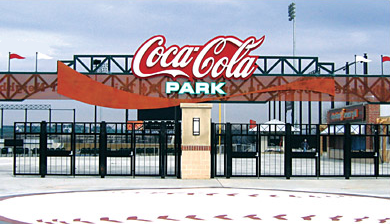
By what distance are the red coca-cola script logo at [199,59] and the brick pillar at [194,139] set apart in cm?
662

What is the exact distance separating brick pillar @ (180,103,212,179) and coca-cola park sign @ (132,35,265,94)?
6.52 m

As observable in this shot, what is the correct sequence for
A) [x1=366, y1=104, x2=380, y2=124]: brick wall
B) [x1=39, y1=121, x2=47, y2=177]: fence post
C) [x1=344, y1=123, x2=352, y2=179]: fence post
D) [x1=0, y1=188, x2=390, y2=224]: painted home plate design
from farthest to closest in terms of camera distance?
[x1=366, y1=104, x2=380, y2=124]: brick wall
[x1=344, y1=123, x2=352, y2=179]: fence post
[x1=39, y1=121, x2=47, y2=177]: fence post
[x1=0, y1=188, x2=390, y2=224]: painted home plate design

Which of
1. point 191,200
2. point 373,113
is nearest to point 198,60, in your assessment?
point 191,200

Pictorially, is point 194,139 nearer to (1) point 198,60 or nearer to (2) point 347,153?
(2) point 347,153

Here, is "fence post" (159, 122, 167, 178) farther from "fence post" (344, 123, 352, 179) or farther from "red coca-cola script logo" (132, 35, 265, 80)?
"fence post" (344, 123, 352, 179)

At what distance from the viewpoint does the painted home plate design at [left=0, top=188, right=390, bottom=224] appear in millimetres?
11633

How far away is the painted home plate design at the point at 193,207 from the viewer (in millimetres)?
11633

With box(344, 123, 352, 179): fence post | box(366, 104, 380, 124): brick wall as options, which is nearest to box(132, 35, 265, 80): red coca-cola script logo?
box(344, 123, 352, 179): fence post

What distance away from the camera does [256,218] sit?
1183 cm

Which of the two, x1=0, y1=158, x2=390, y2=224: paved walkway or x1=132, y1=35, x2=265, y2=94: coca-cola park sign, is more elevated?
x1=132, y1=35, x2=265, y2=94: coca-cola park sign

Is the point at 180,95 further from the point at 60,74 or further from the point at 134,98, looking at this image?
the point at 60,74

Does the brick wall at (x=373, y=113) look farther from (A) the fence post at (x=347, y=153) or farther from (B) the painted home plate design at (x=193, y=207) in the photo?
(B) the painted home plate design at (x=193, y=207)

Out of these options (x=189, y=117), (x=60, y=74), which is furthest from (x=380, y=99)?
(x=60, y=74)

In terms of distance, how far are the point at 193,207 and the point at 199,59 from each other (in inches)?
630
